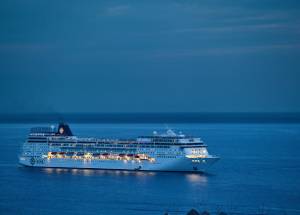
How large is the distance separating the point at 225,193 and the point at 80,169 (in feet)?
54.9

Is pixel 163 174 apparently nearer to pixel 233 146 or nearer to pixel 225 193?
pixel 225 193

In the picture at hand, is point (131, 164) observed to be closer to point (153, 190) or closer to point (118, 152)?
point (118, 152)

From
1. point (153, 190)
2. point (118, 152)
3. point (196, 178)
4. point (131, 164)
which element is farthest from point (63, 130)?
point (153, 190)

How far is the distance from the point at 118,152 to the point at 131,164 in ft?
4.95

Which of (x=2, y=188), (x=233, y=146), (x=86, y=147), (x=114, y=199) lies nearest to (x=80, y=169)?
(x=86, y=147)

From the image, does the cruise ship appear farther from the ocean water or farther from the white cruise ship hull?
the ocean water

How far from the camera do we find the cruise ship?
56.0 metres

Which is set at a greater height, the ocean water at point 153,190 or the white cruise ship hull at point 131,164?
the white cruise ship hull at point 131,164

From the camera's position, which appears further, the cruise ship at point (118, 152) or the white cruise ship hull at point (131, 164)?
the cruise ship at point (118, 152)

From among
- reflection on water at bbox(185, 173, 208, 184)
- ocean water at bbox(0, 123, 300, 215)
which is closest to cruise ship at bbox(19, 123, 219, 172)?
ocean water at bbox(0, 123, 300, 215)

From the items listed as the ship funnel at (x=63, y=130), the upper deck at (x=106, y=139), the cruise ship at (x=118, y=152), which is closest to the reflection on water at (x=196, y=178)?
the cruise ship at (x=118, y=152)

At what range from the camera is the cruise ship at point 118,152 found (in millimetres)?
56000

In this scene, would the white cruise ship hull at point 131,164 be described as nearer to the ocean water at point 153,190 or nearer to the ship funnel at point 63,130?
the ocean water at point 153,190

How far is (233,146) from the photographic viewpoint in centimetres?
8844
